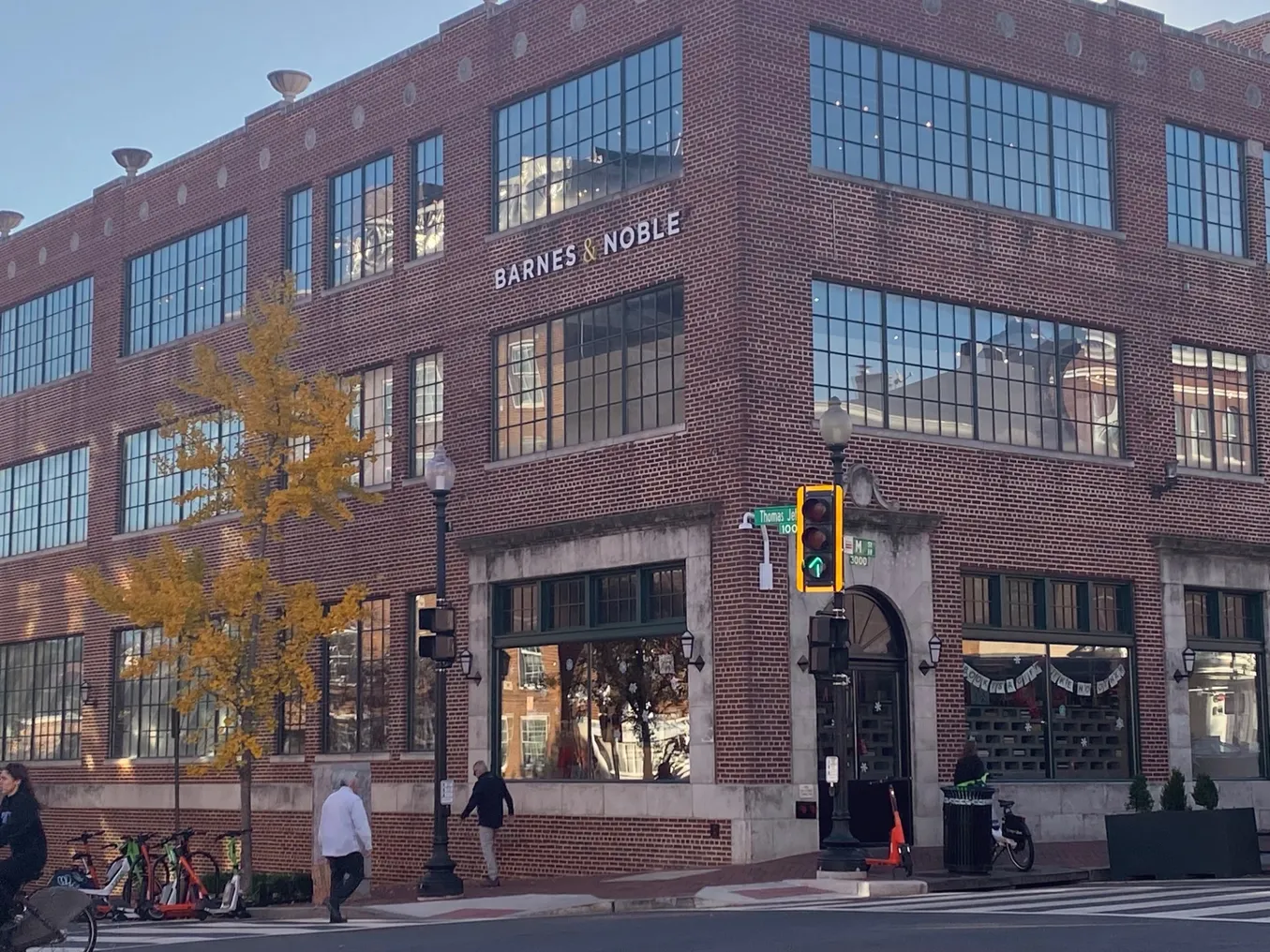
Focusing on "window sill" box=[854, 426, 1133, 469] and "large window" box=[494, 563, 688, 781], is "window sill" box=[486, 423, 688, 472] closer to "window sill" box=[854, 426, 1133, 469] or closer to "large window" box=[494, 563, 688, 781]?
"large window" box=[494, 563, 688, 781]

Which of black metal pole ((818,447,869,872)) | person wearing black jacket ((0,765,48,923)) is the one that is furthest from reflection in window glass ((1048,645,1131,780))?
person wearing black jacket ((0,765,48,923))

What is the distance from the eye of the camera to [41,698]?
42219mm

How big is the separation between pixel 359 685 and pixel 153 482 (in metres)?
9.05

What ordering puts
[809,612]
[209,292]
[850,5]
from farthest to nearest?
[209,292], [850,5], [809,612]

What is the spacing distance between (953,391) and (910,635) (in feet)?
13.2

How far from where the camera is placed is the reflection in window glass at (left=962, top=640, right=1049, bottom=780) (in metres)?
28.1

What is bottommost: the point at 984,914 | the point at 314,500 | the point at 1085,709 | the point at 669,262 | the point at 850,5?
the point at 984,914

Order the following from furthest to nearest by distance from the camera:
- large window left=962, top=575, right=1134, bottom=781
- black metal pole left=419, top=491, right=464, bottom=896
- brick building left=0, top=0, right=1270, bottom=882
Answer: large window left=962, top=575, right=1134, bottom=781, brick building left=0, top=0, right=1270, bottom=882, black metal pole left=419, top=491, right=464, bottom=896

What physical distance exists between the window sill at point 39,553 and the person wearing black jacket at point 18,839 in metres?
27.3

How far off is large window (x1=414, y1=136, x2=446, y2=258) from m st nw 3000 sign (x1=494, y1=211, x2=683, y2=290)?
7.17 ft

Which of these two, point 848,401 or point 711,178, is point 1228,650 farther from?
point 711,178

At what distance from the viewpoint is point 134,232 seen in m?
40.9

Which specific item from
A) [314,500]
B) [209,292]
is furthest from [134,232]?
[314,500]

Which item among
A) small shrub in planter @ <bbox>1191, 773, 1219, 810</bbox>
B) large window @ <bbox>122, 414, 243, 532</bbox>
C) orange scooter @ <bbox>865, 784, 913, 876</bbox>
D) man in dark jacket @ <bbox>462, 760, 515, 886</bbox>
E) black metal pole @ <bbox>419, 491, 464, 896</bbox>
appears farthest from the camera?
large window @ <bbox>122, 414, 243, 532</bbox>
